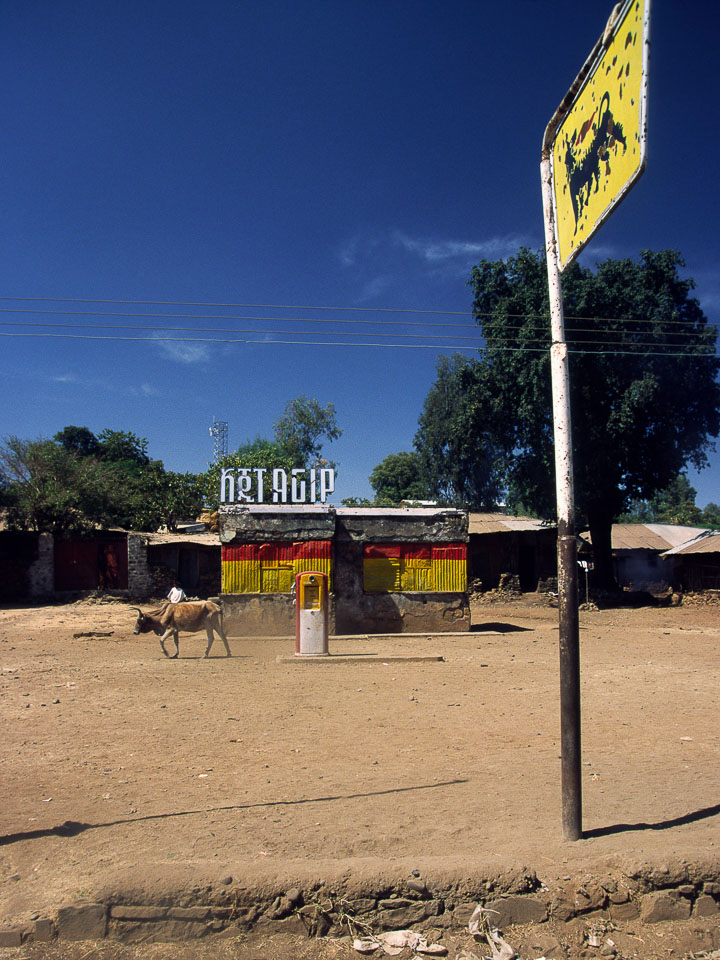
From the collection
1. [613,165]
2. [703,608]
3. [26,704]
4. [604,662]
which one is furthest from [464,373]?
[613,165]

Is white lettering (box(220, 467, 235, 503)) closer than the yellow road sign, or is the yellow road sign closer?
the yellow road sign

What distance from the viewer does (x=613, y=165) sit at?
163 inches

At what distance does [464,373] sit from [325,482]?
10.5m

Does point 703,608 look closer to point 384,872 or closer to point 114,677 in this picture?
point 114,677

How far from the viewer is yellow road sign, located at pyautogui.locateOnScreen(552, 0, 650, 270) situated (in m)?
3.81

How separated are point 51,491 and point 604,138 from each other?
87.2ft

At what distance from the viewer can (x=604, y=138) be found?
14.0ft

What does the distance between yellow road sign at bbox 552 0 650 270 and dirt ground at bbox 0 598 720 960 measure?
4082 mm

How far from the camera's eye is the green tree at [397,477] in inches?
2208

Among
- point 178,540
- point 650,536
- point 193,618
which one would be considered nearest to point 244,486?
point 193,618

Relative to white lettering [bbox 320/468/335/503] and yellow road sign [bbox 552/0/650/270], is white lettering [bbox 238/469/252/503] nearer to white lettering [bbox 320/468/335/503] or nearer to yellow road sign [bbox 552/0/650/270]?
white lettering [bbox 320/468/335/503]

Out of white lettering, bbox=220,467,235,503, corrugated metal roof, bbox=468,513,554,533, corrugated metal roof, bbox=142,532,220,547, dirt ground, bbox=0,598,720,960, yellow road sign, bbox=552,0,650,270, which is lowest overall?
dirt ground, bbox=0,598,720,960

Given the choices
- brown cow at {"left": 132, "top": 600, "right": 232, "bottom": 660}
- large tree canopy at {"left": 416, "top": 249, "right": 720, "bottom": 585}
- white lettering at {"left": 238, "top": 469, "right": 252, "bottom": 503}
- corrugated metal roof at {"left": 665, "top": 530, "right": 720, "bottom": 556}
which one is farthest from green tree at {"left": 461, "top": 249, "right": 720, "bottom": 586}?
brown cow at {"left": 132, "top": 600, "right": 232, "bottom": 660}

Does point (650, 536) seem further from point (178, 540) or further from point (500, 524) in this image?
point (178, 540)
